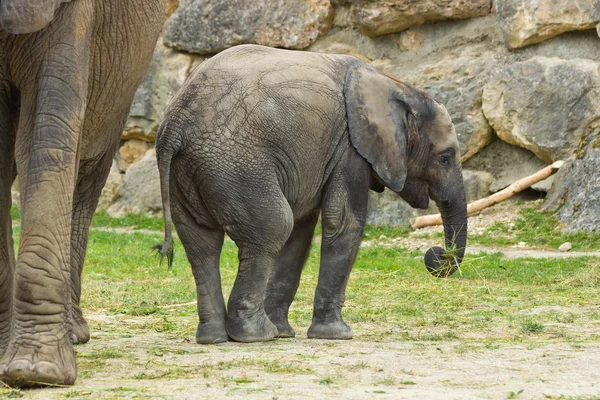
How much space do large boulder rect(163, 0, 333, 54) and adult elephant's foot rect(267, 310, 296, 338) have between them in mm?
8434

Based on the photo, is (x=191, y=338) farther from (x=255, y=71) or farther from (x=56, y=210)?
(x=56, y=210)

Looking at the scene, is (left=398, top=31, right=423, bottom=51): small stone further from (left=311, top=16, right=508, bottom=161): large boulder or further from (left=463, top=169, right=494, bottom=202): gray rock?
(left=463, top=169, right=494, bottom=202): gray rock

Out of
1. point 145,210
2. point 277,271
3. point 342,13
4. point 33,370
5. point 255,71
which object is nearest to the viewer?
point 33,370

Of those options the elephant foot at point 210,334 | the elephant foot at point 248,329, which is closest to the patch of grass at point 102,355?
the elephant foot at point 210,334

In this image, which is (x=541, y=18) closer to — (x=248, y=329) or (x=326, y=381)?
(x=248, y=329)

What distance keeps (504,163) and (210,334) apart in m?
7.80

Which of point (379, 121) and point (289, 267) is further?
point (289, 267)

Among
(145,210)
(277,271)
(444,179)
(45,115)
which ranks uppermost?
(45,115)

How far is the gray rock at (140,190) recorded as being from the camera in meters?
15.2

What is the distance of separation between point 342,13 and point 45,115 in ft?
33.2

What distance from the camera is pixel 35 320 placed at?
14.3ft

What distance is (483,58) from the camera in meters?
13.2

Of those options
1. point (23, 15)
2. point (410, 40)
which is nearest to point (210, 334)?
point (23, 15)


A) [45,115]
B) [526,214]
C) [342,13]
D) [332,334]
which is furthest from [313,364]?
[342,13]
